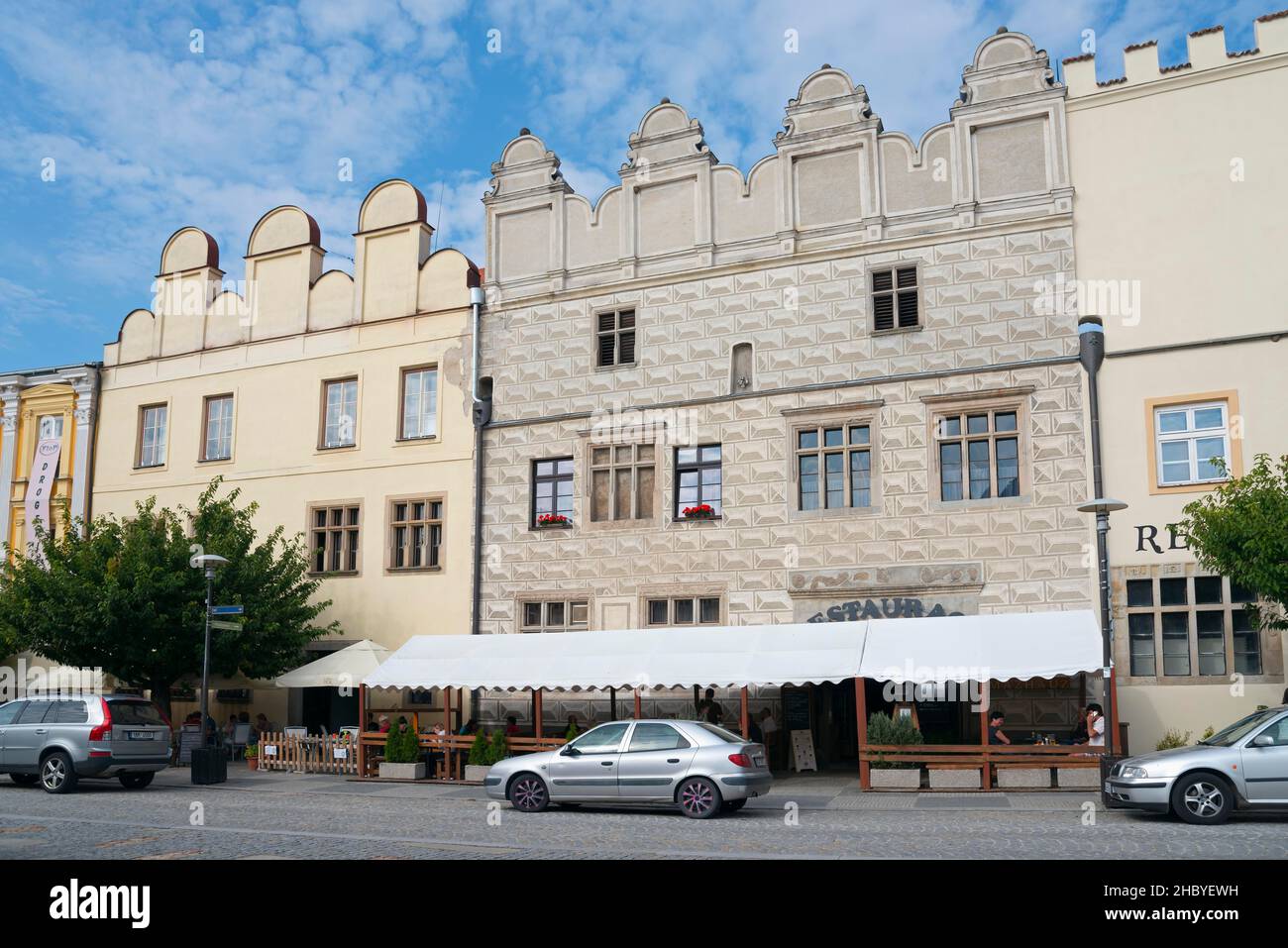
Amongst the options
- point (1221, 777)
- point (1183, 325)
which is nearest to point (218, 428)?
point (1183, 325)

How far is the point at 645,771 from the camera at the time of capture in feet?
→ 56.0

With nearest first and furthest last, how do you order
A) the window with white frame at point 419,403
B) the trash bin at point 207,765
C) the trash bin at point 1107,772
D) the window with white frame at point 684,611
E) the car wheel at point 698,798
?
the trash bin at point 1107,772, the car wheel at point 698,798, the trash bin at point 207,765, the window with white frame at point 684,611, the window with white frame at point 419,403

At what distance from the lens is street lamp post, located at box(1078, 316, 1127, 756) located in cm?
1758

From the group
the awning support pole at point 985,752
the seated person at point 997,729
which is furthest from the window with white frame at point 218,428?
the awning support pole at point 985,752

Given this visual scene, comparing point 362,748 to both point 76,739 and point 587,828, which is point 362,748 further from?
point 587,828

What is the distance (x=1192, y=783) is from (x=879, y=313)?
39.1 feet

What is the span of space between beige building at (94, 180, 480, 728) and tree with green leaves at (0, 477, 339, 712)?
1.84 meters

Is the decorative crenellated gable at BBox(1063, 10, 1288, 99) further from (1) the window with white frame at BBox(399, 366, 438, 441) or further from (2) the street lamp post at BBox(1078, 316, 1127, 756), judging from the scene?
(1) the window with white frame at BBox(399, 366, 438, 441)

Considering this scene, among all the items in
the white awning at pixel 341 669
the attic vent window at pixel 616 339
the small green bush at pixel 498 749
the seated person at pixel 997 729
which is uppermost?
the attic vent window at pixel 616 339

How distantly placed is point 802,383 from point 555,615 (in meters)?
7.26

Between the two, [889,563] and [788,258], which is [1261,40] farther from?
[889,563]

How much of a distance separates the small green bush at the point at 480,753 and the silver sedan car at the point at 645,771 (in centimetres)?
436

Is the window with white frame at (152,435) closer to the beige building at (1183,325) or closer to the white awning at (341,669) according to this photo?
the white awning at (341,669)

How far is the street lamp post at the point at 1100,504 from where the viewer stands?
1758cm
